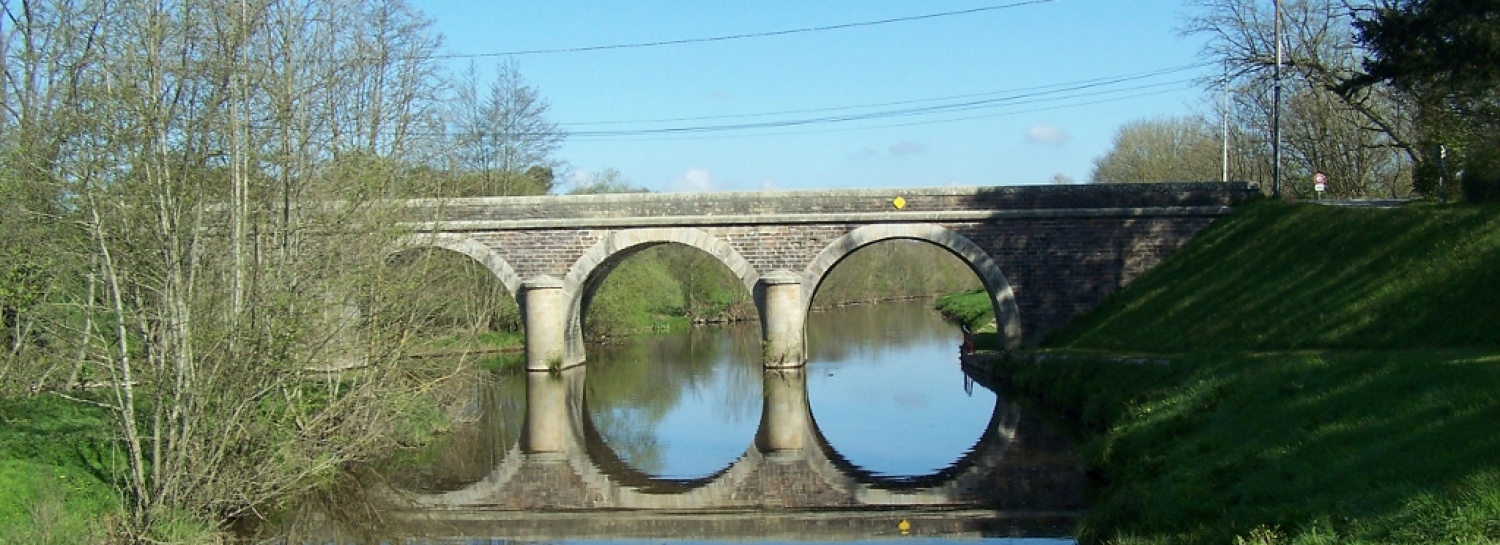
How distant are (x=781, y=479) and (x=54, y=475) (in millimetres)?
7660

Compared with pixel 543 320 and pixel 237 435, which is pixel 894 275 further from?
pixel 237 435

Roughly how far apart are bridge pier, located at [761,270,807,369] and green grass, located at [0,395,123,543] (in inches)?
551

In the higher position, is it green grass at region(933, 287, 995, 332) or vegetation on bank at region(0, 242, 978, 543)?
green grass at region(933, 287, 995, 332)

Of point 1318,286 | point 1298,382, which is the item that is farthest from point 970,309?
point 1298,382

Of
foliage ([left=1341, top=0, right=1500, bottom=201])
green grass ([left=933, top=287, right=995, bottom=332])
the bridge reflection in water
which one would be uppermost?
foliage ([left=1341, top=0, right=1500, bottom=201])

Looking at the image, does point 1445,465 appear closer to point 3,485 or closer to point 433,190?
point 3,485

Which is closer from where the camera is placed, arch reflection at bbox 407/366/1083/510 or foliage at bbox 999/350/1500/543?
foliage at bbox 999/350/1500/543

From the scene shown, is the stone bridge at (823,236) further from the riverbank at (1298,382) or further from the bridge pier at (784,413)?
the bridge pier at (784,413)

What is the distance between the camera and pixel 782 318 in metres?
26.4

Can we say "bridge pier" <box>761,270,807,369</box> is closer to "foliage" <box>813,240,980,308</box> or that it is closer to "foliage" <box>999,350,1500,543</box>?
"foliage" <box>999,350,1500,543</box>

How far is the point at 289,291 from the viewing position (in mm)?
11930

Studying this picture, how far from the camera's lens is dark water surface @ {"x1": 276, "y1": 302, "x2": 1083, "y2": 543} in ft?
41.9

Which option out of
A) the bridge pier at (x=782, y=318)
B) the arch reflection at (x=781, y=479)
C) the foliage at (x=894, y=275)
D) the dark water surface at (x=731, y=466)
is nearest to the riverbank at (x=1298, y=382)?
the arch reflection at (x=781, y=479)

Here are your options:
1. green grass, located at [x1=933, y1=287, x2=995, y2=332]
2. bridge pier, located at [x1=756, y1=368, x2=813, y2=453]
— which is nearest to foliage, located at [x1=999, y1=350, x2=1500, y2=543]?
bridge pier, located at [x1=756, y1=368, x2=813, y2=453]
